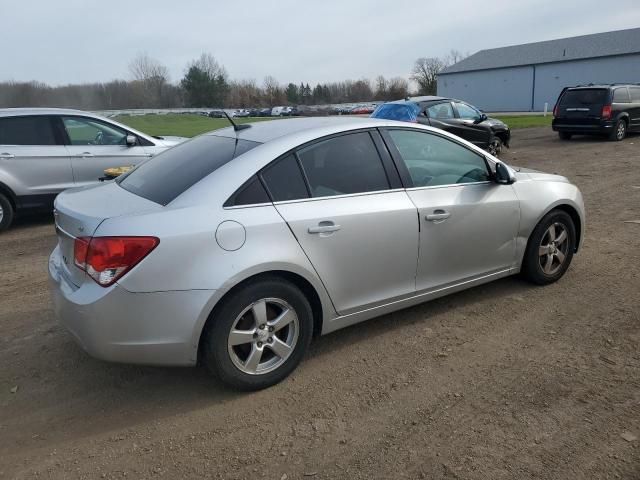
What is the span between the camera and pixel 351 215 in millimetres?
3418

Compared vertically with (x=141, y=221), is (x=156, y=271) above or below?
below

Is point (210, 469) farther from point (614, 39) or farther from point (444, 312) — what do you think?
point (614, 39)

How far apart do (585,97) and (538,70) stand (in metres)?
44.5

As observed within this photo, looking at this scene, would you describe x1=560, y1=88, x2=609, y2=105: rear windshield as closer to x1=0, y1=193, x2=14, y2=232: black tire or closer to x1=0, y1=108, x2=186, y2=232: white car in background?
x1=0, y1=108, x2=186, y2=232: white car in background

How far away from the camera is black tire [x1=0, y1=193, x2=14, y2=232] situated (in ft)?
24.5

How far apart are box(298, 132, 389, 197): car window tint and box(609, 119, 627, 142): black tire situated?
49.9 feet

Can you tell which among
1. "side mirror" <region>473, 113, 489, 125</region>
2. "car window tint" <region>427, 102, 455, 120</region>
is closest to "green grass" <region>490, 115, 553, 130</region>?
"side mirror" <region>473, 113, 489, 125</region>

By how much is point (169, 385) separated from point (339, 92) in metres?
94.7

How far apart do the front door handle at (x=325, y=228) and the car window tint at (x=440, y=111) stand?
404 inches

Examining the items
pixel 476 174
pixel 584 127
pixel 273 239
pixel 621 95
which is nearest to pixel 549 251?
pixel 476 174

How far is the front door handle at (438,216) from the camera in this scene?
378cm

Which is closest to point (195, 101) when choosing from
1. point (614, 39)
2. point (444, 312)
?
point (614, 39)

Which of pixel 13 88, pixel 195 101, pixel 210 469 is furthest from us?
pixel 195 101

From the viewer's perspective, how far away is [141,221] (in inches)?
113
